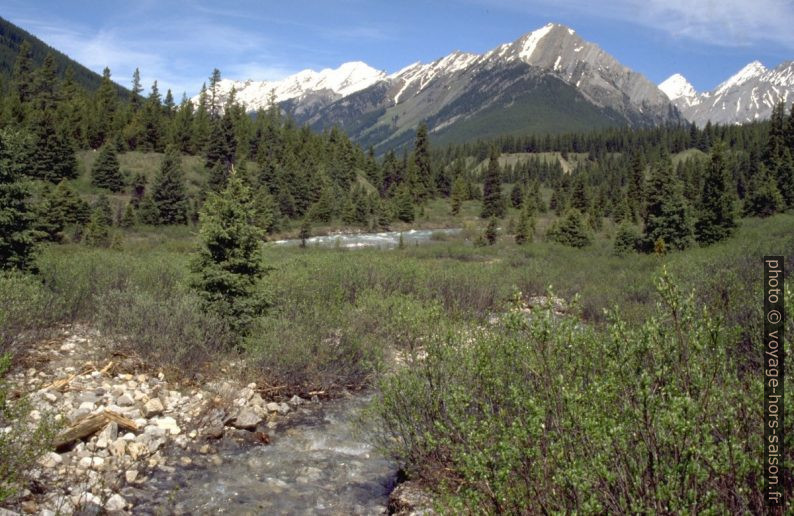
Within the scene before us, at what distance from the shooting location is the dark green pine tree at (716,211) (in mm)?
34625

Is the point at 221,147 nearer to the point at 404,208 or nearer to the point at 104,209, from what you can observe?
the point at 404,208

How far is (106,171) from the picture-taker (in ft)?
184

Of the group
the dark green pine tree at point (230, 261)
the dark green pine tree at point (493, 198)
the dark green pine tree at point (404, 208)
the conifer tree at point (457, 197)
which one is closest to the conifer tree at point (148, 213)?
the dark green pine tree at point (404, 208)

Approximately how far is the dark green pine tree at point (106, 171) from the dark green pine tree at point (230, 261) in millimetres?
49211

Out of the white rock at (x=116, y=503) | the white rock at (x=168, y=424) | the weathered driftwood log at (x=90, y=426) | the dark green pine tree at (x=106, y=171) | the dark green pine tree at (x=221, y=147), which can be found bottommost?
the white rock at (x=116, y=503)

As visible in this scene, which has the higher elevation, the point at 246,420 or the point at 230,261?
the point at 230,261

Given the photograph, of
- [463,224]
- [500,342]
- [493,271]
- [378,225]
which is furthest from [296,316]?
[463,224]

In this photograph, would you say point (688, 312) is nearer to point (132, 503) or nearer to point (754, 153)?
point (132, 503)

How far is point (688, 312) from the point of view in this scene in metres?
4.33

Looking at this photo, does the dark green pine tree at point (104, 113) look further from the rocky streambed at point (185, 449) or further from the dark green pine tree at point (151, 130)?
the rocky streambed at point (185, 449)

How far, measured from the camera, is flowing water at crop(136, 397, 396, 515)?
7543 mm

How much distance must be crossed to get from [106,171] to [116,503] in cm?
5691

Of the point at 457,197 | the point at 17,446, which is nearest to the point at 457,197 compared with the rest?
the point at 457,197

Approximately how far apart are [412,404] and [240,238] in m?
7.73
